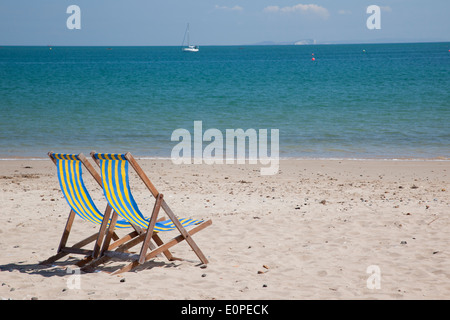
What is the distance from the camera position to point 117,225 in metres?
4.86

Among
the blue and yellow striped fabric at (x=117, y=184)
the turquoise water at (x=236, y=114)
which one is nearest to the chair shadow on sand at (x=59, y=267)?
the blue and yellow striped fabric at (x=117, y=184)

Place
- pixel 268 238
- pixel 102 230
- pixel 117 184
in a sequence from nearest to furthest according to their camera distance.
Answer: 1. pixel 117 184
2. pixel 102 230
3. pixel 268 238

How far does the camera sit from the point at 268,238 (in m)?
5.79

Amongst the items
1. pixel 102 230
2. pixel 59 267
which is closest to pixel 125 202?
pixel 102 230

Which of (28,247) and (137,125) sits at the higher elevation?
(137,125)

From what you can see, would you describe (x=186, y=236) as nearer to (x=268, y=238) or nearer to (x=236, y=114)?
(x=268, y=238)

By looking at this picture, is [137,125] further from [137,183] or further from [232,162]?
[137,183]

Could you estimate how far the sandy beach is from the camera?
4.19 meters

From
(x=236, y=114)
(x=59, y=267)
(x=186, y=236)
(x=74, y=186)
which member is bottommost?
(x=59, y=267)

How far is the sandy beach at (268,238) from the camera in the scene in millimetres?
4186

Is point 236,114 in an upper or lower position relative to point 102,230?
upper

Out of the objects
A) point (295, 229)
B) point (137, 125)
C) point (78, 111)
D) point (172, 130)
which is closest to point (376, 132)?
point (172, 130)

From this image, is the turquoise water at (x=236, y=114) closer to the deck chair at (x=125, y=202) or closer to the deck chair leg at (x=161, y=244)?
the deck chair leg at (x=161, y=244)
